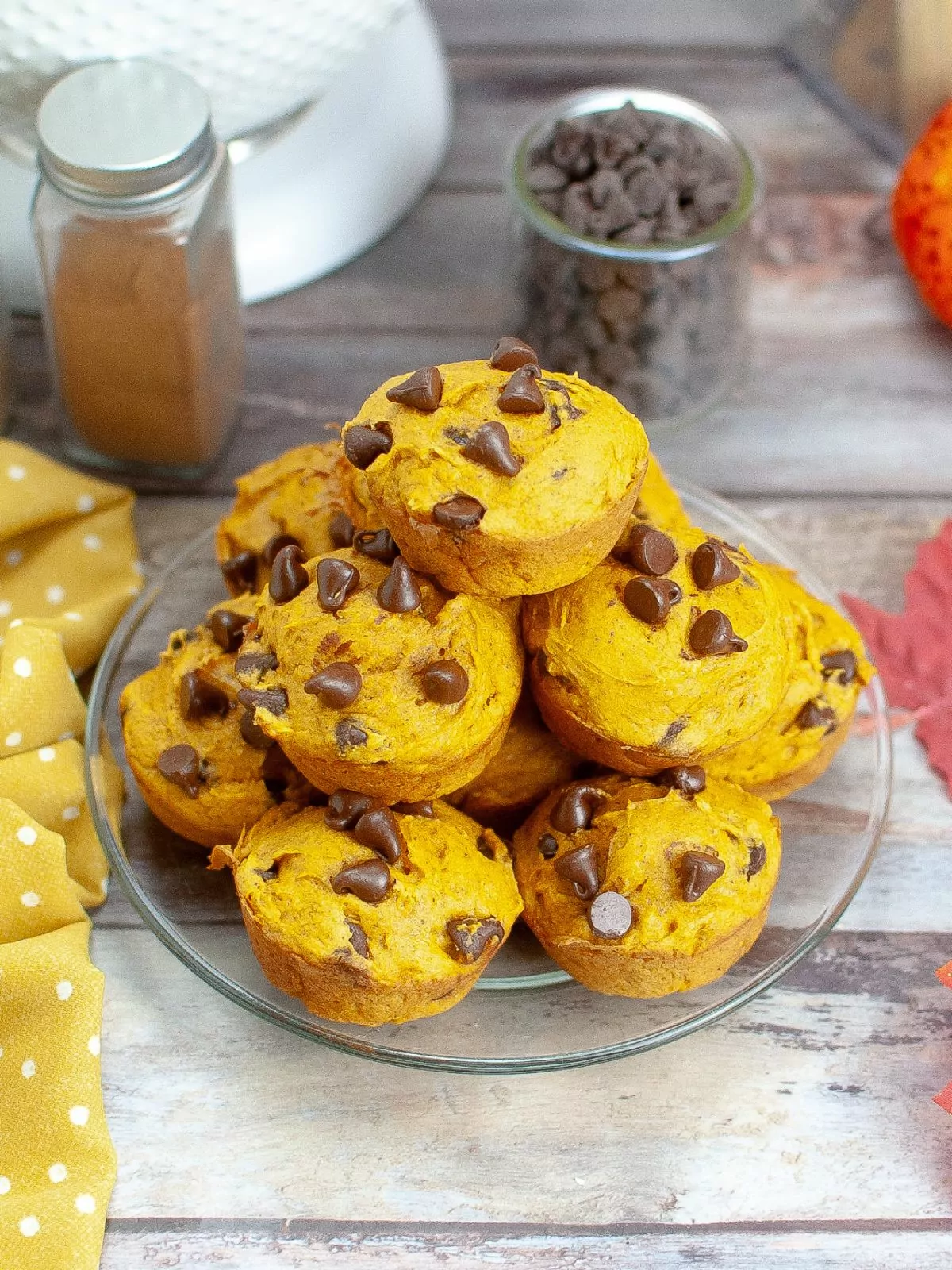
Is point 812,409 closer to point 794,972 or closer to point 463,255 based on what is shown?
point 463,255

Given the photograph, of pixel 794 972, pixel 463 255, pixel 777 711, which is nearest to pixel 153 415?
pixel 463 255

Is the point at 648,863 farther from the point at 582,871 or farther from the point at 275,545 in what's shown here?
the point at 275,545

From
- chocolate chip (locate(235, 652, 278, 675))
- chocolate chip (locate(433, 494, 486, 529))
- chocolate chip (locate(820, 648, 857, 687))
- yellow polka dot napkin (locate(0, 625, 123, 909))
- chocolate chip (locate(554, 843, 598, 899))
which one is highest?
chocolate chip (locate(433, 494, 486, 529))

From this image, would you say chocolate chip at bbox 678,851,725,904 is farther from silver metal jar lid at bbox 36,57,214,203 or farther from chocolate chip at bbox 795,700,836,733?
silver metal jar lid at bbox 36,57,214,203

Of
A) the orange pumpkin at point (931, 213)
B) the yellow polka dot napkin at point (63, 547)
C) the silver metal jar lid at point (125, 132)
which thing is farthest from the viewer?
the orange pumpkin at point (931, 213)

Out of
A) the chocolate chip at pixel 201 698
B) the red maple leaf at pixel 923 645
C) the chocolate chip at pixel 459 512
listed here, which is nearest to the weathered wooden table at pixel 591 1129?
the red maple leaf at pixel 923 645

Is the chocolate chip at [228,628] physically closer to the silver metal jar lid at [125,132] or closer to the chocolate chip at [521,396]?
the chocolate chip at [521,396]

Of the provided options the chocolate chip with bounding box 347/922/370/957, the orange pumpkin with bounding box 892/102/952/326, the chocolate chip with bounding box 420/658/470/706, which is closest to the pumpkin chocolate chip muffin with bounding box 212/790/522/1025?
the chocolate chip with bounding box 347/922/370/957
